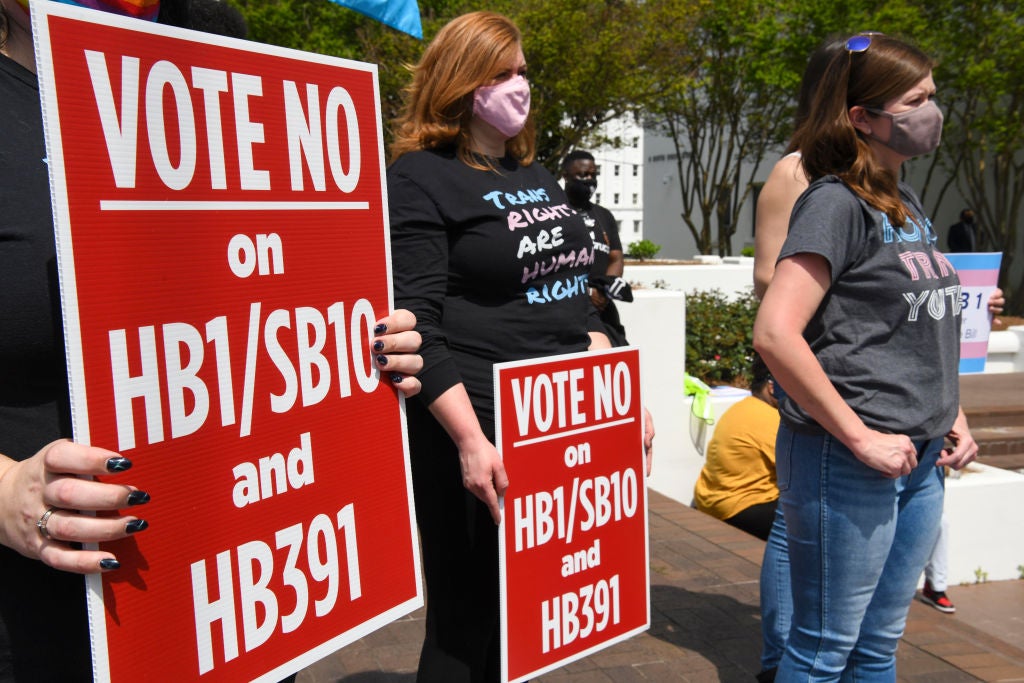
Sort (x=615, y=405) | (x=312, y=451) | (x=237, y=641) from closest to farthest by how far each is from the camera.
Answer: (x=237, y=641) < (x=312, y=451) < (x=615, y=405)

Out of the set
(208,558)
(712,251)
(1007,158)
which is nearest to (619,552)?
(208,558)

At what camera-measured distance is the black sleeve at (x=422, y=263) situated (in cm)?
220

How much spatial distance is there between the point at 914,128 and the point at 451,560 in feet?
5.30

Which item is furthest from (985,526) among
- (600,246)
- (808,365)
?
(808,365)

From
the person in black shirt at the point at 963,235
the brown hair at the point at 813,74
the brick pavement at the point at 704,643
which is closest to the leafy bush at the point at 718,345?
the brick pavement at the point at 704,643

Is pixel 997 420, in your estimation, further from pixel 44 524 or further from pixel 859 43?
pixel 44 524

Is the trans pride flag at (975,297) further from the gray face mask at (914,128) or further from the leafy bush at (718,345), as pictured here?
the leafy bush at (718,345)

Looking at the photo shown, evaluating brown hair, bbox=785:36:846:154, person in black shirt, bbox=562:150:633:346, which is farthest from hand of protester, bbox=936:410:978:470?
person in black shirt, bbox=562:150:633:346

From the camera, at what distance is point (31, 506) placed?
122 centimetres

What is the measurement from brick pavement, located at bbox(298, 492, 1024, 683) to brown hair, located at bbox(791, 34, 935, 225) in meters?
2.02

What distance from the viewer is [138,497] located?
4.10 feet

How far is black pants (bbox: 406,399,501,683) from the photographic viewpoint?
2367 millimetres

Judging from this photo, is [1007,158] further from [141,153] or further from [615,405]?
[141,153]

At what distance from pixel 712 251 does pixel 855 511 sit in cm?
3145
